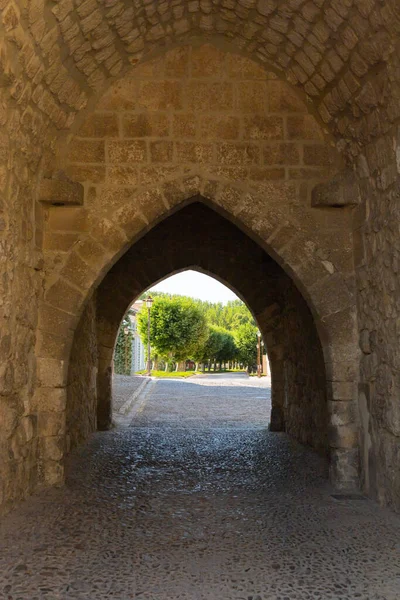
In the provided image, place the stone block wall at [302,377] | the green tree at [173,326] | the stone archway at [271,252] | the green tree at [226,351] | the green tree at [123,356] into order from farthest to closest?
1. the green tree at [226,351]
2. the green tree at [173,326]
3. the green tree at [123,356]
4. the stone block wall at [302,377]
5. the stone archway at [271,252]

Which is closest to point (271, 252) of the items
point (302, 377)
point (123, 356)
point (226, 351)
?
point (302, 377)

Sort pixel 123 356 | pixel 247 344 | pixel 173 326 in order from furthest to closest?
pixel 247 344, pixel 173 326, pixel 123 356

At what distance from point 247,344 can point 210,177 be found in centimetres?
3640

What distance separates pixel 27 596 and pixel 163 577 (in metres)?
0.57

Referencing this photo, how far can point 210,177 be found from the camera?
403cm

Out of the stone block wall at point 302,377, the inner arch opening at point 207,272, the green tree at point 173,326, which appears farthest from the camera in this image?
the green tree at point 173,326

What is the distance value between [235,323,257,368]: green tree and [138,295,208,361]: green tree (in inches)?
464

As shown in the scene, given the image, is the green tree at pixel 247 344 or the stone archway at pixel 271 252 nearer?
the stone archway at pixel 271 252

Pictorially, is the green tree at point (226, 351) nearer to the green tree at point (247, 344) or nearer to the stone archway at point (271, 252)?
the green tree at point (247, 344)

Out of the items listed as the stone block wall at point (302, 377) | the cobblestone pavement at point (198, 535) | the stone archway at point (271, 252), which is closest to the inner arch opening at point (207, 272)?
the stone block wall at point (302, 377)

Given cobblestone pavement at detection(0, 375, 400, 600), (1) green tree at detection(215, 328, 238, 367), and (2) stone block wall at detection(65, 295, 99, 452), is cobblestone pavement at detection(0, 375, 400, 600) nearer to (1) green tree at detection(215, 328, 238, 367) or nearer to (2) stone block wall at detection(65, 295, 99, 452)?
(2) stone block wall at detection(65, 295, 99, 452)

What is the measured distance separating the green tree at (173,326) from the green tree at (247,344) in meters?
11.8

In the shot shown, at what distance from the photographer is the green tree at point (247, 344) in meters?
39.9

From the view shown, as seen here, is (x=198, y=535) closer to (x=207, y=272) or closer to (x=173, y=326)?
(x=207, y=272)
